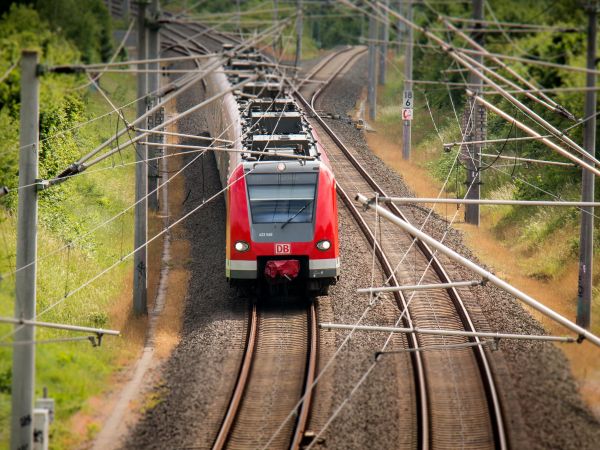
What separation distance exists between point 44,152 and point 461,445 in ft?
50.5

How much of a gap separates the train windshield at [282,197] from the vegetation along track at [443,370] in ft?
7.53

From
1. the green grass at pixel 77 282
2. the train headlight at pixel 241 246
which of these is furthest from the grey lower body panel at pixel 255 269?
the green grass at pixel 77 282

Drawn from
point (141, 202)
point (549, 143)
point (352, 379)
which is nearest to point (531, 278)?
point (352, 379)

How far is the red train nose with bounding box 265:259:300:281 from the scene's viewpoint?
66.5 ft

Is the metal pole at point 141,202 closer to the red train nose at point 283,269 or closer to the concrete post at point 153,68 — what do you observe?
the concrete post at point 153,68

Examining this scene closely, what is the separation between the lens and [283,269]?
66.5 feet

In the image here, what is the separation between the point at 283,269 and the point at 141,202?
10.3ft

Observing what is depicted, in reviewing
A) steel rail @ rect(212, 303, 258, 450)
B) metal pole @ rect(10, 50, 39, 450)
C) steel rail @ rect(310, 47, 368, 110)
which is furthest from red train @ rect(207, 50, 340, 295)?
steel rail @ rect(310, 47, 368, 110)

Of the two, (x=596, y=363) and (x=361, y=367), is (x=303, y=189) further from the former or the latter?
(x=596, y=363)

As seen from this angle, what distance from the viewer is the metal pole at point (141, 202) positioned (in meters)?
19.6

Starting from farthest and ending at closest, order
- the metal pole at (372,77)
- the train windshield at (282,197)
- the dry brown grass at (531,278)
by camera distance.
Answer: the metal pole at (372,77) < the train windshield at (282,197) < the dry brown grass at (531,278)

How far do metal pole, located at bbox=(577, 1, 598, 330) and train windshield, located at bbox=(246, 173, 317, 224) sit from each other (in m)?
5.35

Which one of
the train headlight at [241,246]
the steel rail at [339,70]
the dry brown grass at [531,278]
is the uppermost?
the steel rail at [339,70]

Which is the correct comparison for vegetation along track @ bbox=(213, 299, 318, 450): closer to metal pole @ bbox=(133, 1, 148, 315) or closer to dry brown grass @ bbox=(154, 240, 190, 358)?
dry brown grass @ bbox=(154, 240, 190, 358)
